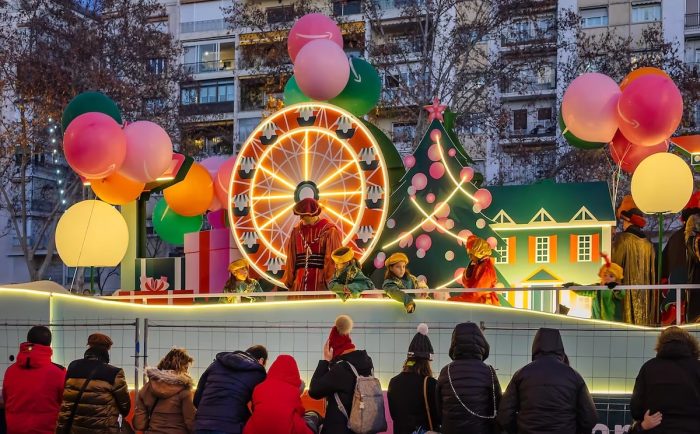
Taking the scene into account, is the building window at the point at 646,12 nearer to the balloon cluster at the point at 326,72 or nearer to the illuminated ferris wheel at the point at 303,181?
the balloon cluster at the point at 326,72

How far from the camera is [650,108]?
11805 mm

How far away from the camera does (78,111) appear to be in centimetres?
1405

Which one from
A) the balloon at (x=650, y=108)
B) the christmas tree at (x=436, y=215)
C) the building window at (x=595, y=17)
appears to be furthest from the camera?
the building window at (x=595, y=17)

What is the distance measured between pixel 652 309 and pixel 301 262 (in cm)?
456

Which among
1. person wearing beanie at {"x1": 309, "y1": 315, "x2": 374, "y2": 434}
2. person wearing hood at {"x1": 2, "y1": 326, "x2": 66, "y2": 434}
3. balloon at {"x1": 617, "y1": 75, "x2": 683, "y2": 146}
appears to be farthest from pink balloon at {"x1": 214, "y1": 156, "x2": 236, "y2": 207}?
person wearing beanie at {"x1": 309, "y1": 315, "x2": 374, "y2": 434}

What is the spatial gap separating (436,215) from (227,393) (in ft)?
23.4

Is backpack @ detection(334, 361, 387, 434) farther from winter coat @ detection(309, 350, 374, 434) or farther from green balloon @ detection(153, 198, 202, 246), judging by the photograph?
green balloon @ detection(153, 198, 202, 246)

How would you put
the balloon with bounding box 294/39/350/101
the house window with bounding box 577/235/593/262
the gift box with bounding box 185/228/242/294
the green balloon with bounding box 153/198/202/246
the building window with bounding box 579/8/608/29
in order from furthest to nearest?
1. the building window with bounding box 579/8/608/29
2. the green balloon with bounding box 153/198/202/246
3. the gift box with bounding box 185/228/242/294
4. the house window with bounding box 577/235/593/262
5. the balloon with bounding box 294/39/350/101

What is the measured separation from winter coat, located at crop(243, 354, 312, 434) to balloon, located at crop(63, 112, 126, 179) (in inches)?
234

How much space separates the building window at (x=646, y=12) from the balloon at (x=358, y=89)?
90.3ft

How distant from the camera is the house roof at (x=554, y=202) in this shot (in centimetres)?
1550

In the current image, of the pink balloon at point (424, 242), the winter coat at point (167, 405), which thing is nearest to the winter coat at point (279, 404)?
the winter coat at point (167, 405)

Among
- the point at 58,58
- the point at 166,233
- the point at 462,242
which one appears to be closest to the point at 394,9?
the point at 58,58

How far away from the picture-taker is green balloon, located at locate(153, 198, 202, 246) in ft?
58.0
